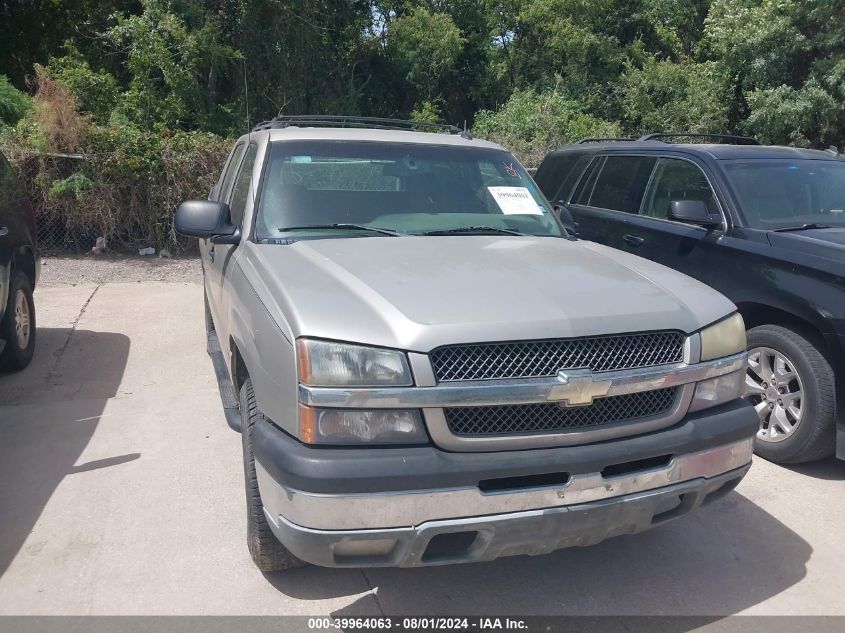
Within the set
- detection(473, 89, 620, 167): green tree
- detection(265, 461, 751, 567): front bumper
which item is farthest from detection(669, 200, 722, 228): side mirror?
detection(473, 89, 620, 167): green tree

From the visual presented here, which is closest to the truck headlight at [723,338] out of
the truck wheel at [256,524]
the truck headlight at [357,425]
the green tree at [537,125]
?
the truck headlight at [357,425]

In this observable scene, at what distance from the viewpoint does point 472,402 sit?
2.55 metres

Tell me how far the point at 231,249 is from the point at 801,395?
130 inches

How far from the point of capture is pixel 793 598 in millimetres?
3191

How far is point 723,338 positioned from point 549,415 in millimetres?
856

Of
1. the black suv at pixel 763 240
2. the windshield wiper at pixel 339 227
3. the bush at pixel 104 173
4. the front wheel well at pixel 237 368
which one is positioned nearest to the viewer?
the front wheel well at pixel 237 368

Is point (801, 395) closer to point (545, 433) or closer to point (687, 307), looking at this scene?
point (687, 307)

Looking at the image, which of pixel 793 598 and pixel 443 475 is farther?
pixel 793 598

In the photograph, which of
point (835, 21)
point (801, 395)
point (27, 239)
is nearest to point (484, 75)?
point (835, 21)

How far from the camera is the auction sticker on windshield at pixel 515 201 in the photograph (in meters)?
4.27

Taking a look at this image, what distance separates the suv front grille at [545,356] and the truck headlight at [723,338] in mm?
189

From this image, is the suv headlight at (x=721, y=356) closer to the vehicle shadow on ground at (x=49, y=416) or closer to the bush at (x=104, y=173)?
the vehicle shadow on ground at (x=49, y=416)

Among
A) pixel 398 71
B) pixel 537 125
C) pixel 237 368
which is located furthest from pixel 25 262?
pixel 398 71

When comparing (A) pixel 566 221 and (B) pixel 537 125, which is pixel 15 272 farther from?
(B) pixel 537 125
